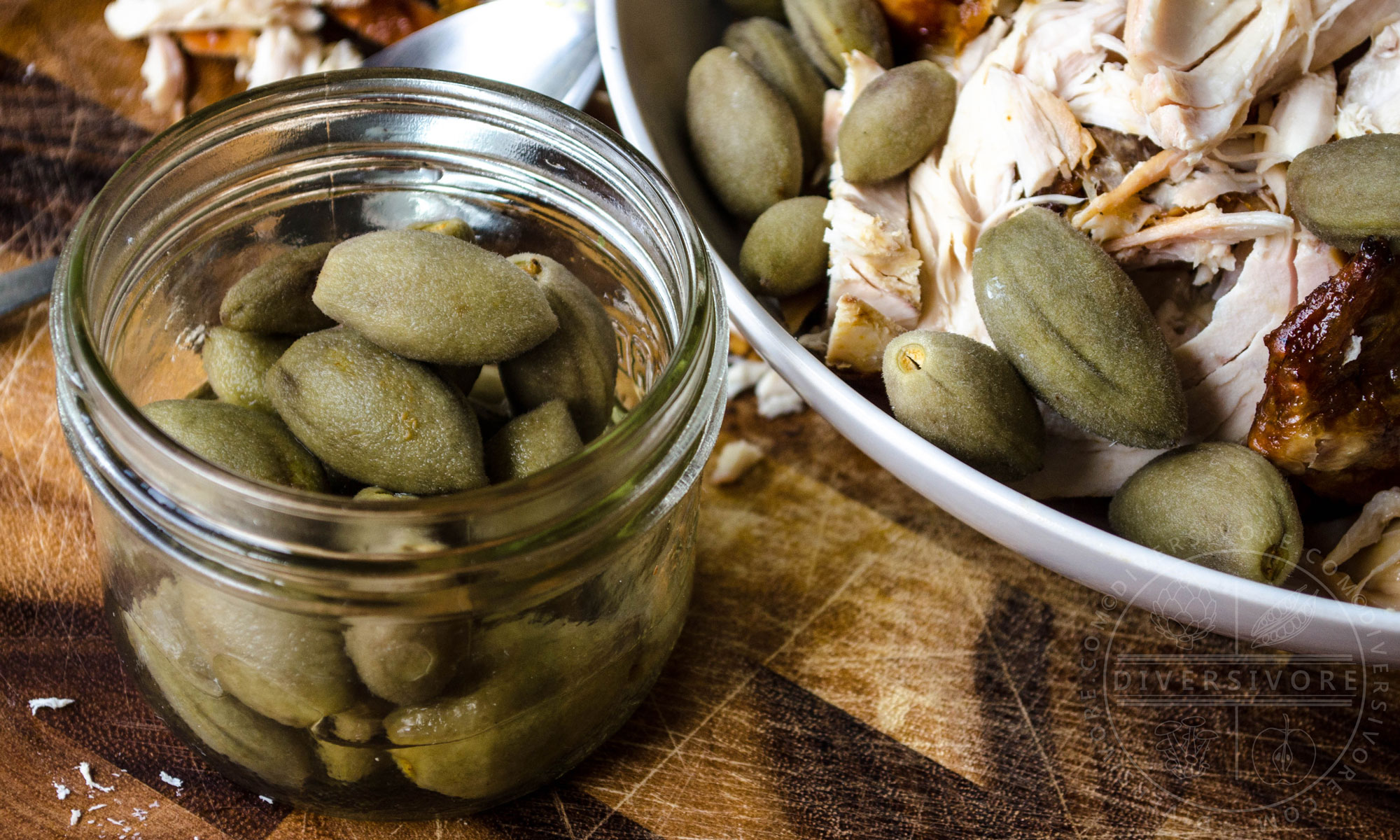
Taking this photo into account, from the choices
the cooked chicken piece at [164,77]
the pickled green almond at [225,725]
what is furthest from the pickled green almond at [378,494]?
the cooked chicken piece at [164,77]

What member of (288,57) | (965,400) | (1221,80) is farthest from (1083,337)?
(288,57)

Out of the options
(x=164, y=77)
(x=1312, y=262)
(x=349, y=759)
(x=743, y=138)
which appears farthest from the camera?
(x=164, y=77)

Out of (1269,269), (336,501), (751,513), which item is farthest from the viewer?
(751,513)

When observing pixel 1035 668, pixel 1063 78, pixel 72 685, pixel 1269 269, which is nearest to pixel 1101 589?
pixel 1035 668

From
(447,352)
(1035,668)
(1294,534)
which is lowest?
(1035,668)

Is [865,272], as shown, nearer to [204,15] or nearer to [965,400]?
[965,400]

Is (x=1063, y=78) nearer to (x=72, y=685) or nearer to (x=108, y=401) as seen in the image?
(x=108, y=401)

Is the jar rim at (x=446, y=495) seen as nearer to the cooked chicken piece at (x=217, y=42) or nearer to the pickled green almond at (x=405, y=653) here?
the pickled green almond at (x=405, y=653)
